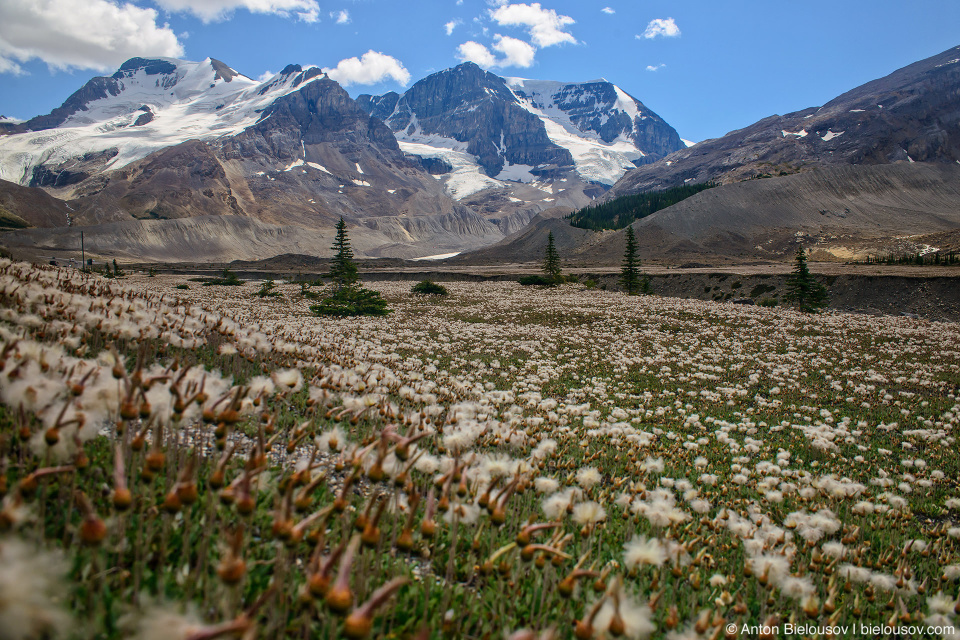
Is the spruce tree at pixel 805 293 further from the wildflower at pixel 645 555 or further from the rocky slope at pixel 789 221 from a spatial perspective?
the rocky slope at pixel 789 221

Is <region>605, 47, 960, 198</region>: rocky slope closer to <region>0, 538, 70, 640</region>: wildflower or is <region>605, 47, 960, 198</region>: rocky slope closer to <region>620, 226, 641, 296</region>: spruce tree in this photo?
<region>620, 226, 641, 296</region>: spruce tree

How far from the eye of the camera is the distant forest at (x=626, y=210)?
5591 inches

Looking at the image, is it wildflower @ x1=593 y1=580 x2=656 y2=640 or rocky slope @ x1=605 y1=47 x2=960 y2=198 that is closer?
wildflower @ x1=593 y1=580 x2=656 y2=640

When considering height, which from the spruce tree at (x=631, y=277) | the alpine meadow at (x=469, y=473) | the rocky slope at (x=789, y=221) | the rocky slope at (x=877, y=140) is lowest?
the alpine meadow at (x=469, y=473)

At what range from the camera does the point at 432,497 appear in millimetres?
2379

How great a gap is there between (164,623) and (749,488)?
700 cm

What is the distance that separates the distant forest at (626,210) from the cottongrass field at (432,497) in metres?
134

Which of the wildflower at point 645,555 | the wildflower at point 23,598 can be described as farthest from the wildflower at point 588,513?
the wildflower at point 23,598

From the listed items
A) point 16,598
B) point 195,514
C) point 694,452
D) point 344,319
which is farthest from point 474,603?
point 344,319

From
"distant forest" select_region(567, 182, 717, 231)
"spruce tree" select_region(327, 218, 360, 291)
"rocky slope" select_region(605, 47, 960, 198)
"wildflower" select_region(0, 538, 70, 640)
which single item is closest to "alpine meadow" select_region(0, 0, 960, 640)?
"wildflower" select_region(0, 538, 70, 640)

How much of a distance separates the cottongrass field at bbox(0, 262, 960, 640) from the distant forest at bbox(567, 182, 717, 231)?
13398 centimetres

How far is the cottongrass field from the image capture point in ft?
6.68

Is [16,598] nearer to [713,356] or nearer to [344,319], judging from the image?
[713,356]

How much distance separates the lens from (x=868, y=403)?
36.3 ft
